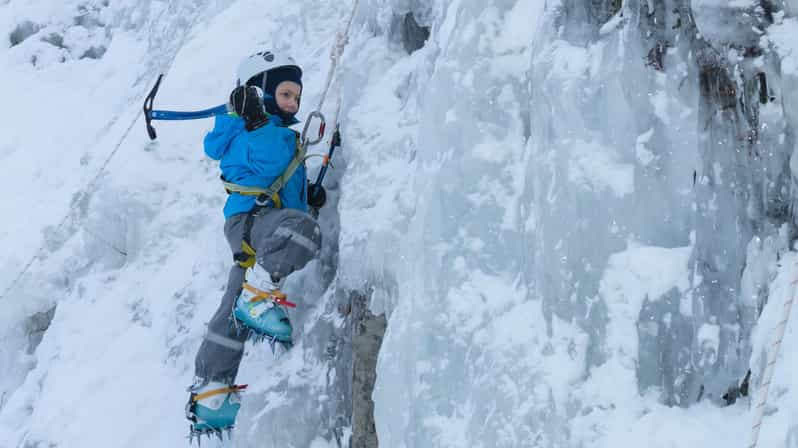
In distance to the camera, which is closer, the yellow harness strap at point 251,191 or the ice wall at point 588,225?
the ice wall at point 588,225

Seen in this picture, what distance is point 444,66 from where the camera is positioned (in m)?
3.96

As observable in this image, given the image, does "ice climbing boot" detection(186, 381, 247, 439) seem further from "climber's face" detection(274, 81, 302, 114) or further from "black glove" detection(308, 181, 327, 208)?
"climber's face" detection(274, 81, 302, 114)

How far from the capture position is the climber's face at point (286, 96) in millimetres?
5000

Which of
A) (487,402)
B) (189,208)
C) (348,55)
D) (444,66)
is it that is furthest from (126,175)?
(487,402)

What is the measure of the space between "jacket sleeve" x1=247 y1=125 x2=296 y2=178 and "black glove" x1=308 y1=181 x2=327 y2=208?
0.27 meters

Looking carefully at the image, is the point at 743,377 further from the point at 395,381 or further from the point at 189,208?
the point at 189,208

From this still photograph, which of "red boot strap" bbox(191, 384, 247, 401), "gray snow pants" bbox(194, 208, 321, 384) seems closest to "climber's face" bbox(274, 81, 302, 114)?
"gray snow pants" bbox(194, 208, 321, 384)

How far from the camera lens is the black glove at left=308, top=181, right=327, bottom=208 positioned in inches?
196

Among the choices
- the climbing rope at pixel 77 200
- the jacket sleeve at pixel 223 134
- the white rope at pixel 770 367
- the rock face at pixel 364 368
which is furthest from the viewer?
the climbing rope at pixel 77 200

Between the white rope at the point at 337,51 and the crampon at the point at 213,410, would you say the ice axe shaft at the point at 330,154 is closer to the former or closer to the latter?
the white rope at the point at 337,51

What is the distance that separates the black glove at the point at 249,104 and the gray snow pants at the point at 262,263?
0.48m

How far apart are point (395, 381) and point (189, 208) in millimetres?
2583

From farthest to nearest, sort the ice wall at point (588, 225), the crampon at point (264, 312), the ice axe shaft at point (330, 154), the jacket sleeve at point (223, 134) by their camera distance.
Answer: the ice axe shaft at point (330, 154)
the jacket sleeve at point (223, 134)
the crampon at point (264, 312)
the ice wall at point (588, 225)

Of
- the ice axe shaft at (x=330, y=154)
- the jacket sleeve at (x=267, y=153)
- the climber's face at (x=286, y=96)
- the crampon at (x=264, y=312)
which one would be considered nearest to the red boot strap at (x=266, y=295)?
the crampon at (x=264, y=312)
